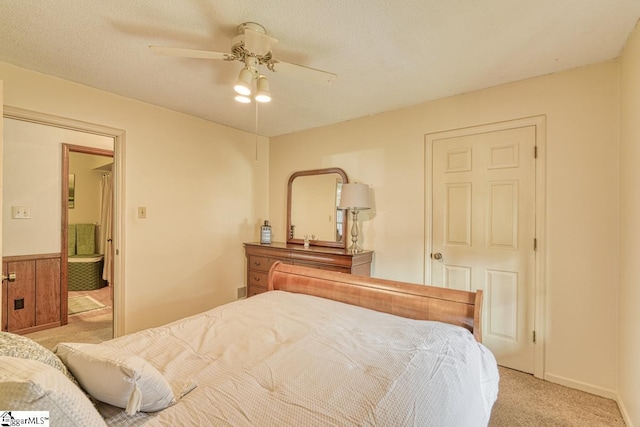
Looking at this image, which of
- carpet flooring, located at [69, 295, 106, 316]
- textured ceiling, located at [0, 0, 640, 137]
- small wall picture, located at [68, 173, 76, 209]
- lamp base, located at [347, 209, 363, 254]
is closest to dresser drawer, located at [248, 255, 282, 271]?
lamp base, located at [347, 209, 363, 254]

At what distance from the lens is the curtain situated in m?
4.56

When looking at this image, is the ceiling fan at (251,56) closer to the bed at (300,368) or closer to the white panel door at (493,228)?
the bed at (300,368)

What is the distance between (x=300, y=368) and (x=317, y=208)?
257cm

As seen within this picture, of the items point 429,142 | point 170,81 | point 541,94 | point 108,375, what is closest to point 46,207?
point 170,81

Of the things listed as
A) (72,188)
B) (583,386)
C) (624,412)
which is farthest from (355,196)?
(72,188)

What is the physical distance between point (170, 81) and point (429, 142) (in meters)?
2.32

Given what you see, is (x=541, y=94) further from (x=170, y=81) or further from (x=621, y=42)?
(x=170, y=81)

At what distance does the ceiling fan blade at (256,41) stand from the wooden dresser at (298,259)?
6.20ft

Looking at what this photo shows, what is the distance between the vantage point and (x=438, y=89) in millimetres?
2533

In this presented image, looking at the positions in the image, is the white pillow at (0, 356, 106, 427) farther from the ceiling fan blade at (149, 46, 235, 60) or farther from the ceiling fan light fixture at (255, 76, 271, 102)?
the ceiling fan light fixture at (255, 76, 271, 102)

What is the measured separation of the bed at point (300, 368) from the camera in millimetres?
843

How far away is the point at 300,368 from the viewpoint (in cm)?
111

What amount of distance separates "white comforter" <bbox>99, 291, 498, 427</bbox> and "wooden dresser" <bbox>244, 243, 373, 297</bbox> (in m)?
1.19

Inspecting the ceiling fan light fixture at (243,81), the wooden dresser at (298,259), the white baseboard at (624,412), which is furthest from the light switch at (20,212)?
the white baseboard at (624,412)
